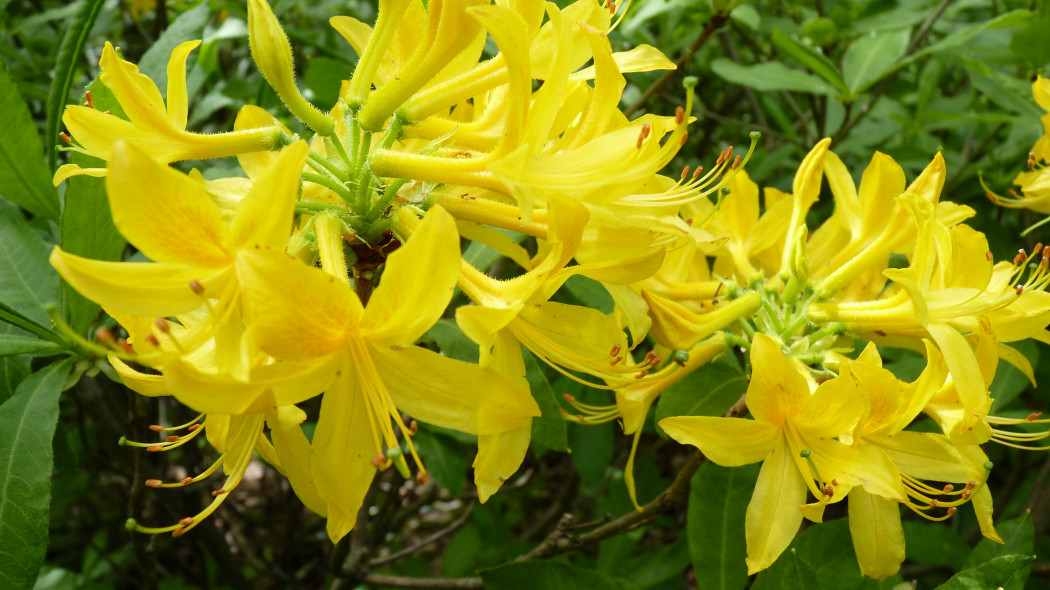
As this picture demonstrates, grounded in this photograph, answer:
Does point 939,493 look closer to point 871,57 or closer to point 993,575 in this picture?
point 993,575

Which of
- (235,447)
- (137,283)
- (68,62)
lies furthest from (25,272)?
(137,283)

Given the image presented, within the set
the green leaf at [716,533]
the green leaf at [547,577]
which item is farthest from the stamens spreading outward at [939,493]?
the green leaf at [547,577]

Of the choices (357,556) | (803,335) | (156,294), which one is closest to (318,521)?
(357,556)

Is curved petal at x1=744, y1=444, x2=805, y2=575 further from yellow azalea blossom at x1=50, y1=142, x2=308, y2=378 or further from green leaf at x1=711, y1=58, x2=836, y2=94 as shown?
green leaf at x1=711, y1=58, x2=836, y2=94

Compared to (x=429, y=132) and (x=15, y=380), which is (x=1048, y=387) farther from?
(x=15, y=380)

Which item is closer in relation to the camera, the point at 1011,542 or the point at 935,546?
the point at 1011,542

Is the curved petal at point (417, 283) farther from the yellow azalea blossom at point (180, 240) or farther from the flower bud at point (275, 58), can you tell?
the flower bud at point (275, 58)
